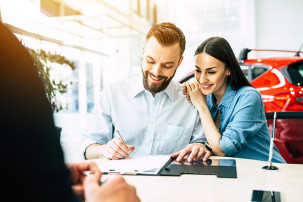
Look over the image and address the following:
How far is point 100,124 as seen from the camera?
1.68 metres

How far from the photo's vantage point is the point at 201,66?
1774 millimetres

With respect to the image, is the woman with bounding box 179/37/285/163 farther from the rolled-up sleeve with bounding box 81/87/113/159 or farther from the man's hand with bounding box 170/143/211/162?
the rolled-up sleeve with bounding box 81/87/113/159

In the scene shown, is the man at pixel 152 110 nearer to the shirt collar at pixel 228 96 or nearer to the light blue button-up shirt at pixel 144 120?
the light blue button-up shirt at pixel 144 120

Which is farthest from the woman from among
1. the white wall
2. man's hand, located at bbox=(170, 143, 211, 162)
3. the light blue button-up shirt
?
the white wall

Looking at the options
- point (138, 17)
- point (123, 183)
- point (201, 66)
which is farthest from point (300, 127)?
point (138, 17)

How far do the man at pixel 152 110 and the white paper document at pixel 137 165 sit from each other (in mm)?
358

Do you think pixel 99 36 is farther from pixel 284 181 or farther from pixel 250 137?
pixel 284 181

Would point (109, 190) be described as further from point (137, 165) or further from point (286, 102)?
point (286, 102)

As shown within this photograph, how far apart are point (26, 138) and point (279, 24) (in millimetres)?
7689

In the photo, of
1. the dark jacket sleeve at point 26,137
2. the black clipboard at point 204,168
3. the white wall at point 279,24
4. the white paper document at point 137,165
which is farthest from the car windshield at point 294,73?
the white wall at point 279,24

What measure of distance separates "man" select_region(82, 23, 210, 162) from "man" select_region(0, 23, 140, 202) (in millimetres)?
1323

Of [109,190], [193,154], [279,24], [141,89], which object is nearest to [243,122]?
[193,154]

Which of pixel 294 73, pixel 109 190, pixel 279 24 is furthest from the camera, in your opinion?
pixel 279 24

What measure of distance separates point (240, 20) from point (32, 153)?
25.0 feet
